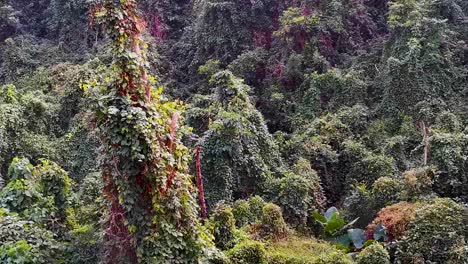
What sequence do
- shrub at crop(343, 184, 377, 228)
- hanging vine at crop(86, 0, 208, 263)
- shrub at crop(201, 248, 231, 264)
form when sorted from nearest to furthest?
hanging vine at crop(86, 0, 208, 263) < shrub at crop(201, 248, 231, 264) < shrub at crop(343, 184, 377, 228)

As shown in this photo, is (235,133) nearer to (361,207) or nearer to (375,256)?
(361,207)

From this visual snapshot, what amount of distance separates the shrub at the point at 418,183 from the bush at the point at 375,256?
157 centimetres

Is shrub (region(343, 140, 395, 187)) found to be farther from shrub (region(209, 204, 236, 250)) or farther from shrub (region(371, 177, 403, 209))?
shrub (region(209, 204, 236, 250))

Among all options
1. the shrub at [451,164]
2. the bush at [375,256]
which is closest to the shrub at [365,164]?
the shrub at [451,164]

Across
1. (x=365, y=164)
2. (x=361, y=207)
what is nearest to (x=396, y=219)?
(x=361, y=207)

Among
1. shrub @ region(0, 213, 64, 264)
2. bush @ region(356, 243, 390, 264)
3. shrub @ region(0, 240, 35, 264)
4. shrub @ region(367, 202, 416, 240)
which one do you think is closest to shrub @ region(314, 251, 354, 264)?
bush @ region(356, 243, 390, 264)

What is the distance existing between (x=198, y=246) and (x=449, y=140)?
4.90 metres

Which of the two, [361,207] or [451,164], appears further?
[361,207]

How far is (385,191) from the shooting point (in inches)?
313

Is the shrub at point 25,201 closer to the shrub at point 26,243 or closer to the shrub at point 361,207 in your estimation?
the shrub at point 26,243

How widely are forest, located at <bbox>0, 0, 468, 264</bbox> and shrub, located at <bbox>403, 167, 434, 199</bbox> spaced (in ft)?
0.07

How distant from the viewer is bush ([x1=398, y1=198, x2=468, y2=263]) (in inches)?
249

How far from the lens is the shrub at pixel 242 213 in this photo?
7707 millimetres

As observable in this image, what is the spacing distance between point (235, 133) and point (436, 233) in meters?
3.53
